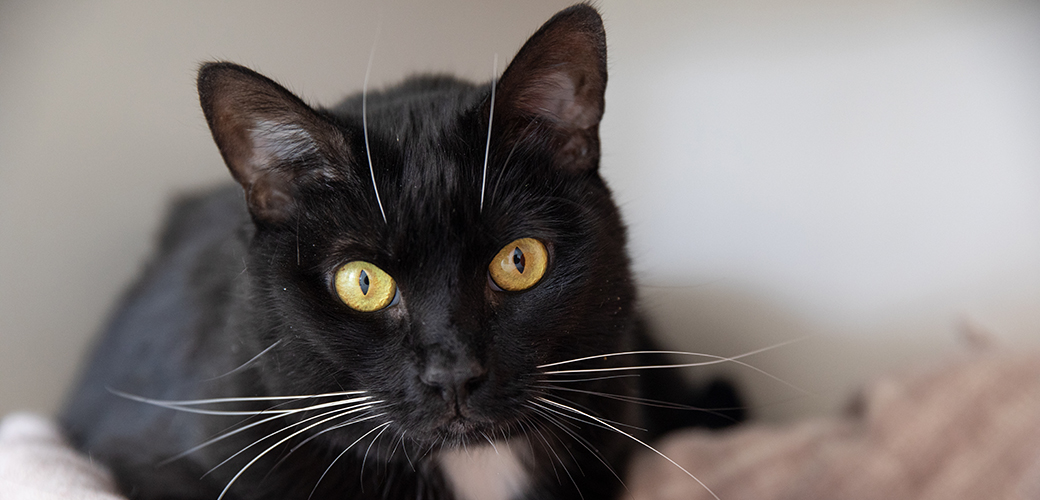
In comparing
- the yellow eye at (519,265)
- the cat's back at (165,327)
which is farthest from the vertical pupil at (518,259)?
the cat's back at (165,327)

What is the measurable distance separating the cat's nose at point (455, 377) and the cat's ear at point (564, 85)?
0.97 feet

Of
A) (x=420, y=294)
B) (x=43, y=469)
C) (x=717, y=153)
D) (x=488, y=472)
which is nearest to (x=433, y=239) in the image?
(x=420, y=294)

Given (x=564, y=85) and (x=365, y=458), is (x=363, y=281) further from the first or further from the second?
(x=564, y=85)

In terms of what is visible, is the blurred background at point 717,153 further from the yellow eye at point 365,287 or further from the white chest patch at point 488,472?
the yellow eye at point 365,287

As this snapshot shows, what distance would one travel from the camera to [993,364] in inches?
46.4

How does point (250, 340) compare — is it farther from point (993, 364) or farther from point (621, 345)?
point (993, 364)

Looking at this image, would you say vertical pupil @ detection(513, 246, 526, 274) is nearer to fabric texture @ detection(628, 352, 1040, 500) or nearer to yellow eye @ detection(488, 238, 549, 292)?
yellow eye @ detection(488, 238, 549, 292)

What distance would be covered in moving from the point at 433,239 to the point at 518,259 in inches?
4.2

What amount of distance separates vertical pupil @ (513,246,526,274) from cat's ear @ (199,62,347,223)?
23 centimetres

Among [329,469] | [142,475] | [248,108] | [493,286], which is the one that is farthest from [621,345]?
[142,475]

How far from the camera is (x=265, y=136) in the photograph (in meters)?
0.81

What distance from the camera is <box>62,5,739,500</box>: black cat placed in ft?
→ 2.46

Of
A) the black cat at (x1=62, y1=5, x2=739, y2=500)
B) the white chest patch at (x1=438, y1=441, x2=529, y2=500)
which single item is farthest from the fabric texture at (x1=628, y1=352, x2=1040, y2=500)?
the black cat at (x1=62, y1=5, x2=739, y2=500)

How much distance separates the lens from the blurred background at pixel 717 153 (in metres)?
1.14
